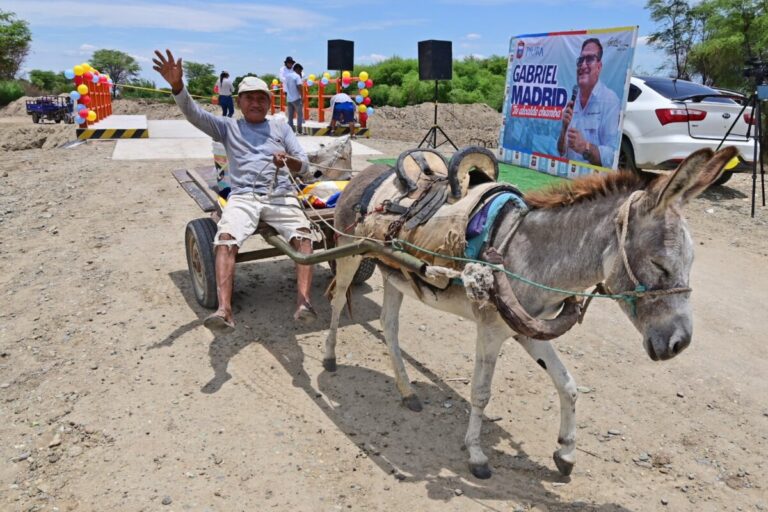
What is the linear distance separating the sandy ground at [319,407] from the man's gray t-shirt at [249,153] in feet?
3.85

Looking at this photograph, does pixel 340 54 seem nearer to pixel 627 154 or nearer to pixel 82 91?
pixel 82 91

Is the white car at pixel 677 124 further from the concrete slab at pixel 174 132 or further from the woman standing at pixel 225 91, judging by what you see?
the woman standing at pixel 225 91

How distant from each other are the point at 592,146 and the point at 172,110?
87.1ft

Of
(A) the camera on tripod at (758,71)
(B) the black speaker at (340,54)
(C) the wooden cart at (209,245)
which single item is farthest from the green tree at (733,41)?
(C) the wooden cart at (209,245)

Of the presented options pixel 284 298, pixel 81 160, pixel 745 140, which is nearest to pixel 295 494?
pixel 284 298

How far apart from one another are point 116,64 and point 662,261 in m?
64.2

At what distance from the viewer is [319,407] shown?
405 centimetres

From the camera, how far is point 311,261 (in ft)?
13.3

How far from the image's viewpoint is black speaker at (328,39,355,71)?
57.8 ft

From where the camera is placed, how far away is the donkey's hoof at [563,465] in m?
3.35

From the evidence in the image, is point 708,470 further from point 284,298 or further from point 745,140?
point 745,140

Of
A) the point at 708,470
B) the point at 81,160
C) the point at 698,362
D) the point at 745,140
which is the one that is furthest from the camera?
the point at 81,160

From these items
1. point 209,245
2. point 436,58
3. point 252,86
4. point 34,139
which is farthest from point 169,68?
point 34,139

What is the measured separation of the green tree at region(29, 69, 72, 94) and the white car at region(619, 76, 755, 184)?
48918 mm
